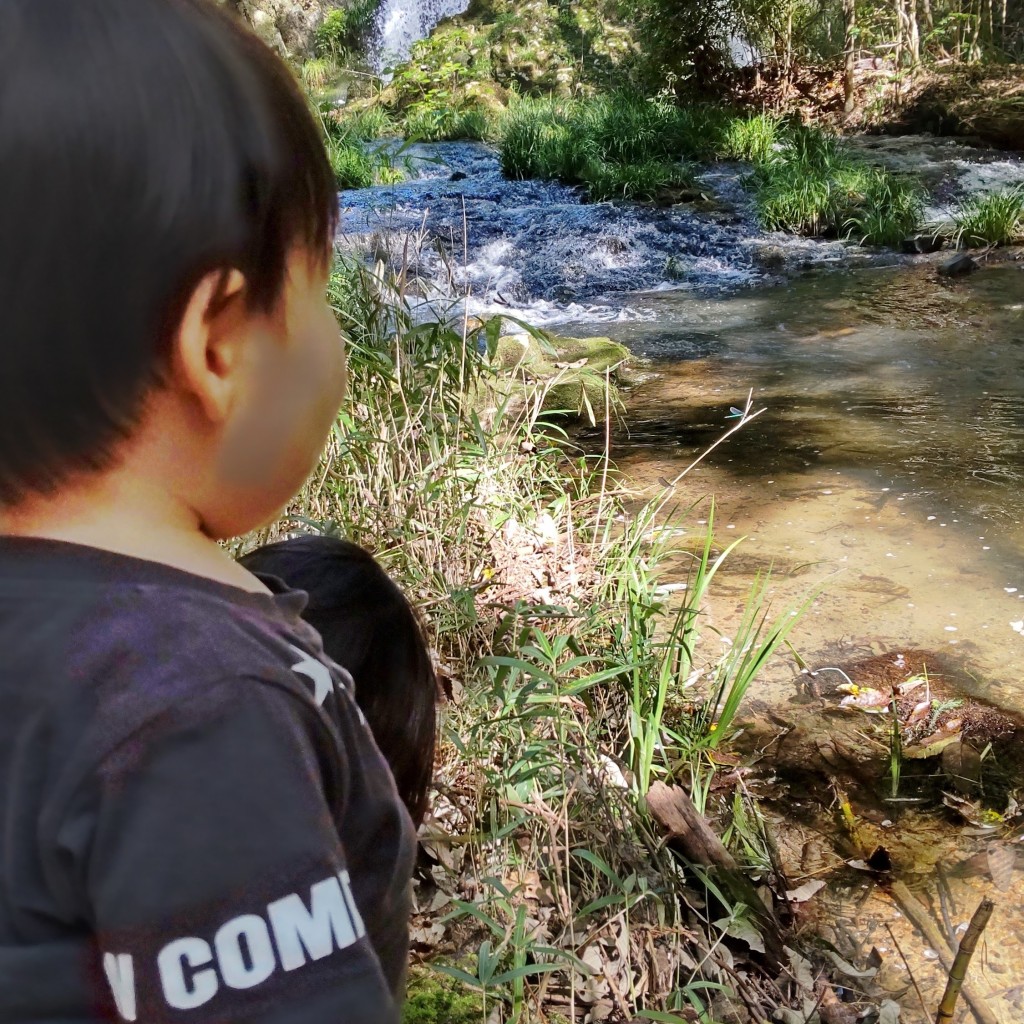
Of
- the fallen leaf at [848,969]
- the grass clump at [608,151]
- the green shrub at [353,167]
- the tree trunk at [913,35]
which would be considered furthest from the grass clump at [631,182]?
the fallen leaf at [848,969]

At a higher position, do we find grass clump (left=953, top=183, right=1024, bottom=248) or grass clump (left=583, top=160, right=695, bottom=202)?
grass clump (left=583, top=160, right=695, bottom=202)

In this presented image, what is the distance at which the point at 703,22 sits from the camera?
1510 cm

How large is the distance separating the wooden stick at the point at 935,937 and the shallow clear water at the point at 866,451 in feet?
2.69

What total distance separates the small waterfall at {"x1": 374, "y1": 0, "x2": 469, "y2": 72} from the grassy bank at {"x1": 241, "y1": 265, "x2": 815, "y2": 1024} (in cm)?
2158

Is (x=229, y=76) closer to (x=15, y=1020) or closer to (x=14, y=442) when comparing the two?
(x=14, y=442)

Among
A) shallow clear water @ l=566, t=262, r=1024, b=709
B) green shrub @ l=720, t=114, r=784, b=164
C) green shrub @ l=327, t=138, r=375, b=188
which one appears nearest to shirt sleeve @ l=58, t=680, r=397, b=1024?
shallow clear water @ l=566, t=262, r=1024, b=709

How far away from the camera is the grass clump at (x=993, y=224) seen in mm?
9227

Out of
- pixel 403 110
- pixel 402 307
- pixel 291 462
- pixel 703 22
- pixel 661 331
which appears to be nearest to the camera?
pixel 291 462

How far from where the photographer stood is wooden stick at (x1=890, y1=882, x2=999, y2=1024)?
6.13ft

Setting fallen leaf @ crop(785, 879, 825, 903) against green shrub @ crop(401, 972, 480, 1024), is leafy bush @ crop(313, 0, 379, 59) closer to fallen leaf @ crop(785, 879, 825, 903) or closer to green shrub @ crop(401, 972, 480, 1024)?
fallen leaf @ crop(785, 879, 825, 903)

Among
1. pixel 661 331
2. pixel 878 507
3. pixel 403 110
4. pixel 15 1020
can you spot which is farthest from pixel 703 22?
pixel 15 1020

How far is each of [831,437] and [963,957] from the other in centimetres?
367

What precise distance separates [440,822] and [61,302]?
1534mm

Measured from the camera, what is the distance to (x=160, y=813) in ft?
2.06
